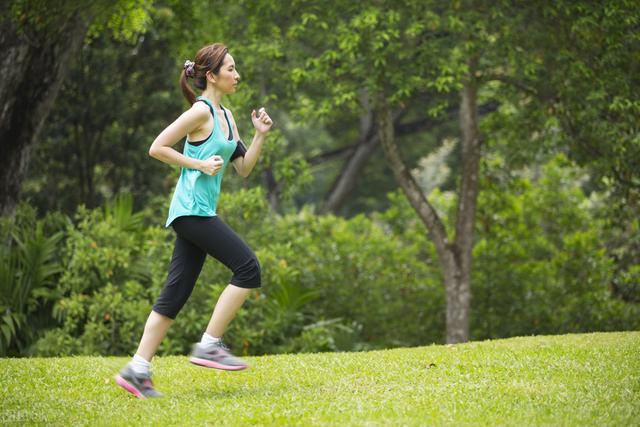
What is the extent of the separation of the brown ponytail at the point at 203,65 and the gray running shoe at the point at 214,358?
5.30ft

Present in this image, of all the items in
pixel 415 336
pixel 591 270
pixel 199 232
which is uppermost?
pixel 199 232

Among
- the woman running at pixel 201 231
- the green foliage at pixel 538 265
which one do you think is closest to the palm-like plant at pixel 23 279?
the woman running at pixel 201 231

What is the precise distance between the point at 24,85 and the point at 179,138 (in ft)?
22.0

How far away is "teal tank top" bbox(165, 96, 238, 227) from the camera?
5.24 m

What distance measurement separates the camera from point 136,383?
5.29 m

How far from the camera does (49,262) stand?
1156 cm

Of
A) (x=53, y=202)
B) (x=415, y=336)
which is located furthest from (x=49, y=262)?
(x=415, y=336)

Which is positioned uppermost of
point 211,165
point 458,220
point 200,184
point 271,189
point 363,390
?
point 211,165

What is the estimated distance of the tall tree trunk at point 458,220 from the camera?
12250 mm

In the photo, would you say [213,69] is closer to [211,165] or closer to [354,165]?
[211,165]

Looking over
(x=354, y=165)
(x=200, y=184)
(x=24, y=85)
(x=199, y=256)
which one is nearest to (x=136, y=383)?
(x=199, y=256)

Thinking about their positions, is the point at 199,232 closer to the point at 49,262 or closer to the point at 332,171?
the point at 49,262

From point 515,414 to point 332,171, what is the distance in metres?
31.6

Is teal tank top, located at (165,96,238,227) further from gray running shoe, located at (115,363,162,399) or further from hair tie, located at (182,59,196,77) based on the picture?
gray running shoe, located at (115,363,162,399)
